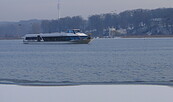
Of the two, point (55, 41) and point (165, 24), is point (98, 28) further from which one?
point (55, 41)

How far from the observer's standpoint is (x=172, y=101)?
6898 millimetres

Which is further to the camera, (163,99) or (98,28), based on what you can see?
(98,28)

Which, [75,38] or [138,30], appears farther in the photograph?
[138,30]

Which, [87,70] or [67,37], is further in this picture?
[67,37]

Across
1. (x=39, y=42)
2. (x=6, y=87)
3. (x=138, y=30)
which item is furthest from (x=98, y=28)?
(x=6, y=87)

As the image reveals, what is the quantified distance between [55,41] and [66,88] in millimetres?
67000

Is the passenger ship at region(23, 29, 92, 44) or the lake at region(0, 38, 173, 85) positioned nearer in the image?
the lake at region(0, 38, 173, 85)

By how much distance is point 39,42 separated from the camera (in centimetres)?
7944

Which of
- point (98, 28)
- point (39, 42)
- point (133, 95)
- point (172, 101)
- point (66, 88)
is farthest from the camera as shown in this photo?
point (98, 28)

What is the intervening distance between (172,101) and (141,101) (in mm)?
513

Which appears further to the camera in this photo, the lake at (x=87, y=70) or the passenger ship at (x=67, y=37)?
the passenger ship at (x=67, y=37)

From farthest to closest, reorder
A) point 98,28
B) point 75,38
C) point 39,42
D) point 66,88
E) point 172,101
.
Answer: point 98,28 → point 39,42 → point 75,38 → point 66,88 → point 172,101

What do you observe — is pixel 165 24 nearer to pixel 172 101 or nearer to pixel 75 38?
pixel 75 38

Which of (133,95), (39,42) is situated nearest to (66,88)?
(133,95)
